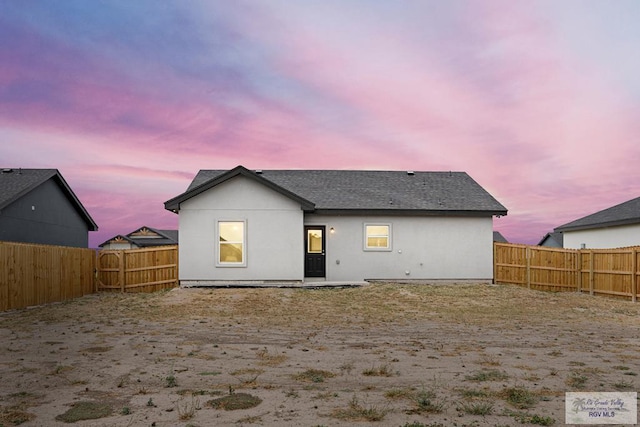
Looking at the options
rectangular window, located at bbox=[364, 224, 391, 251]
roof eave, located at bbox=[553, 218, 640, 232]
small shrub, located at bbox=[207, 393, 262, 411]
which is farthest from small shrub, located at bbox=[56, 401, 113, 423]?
roof eave, located at bbox=[553, 218, 640, 232]

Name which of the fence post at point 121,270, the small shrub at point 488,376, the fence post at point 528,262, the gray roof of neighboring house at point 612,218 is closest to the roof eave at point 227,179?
the fence post at point 121,270

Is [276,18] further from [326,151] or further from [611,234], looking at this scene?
[611,234]

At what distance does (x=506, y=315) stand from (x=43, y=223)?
22665 mm

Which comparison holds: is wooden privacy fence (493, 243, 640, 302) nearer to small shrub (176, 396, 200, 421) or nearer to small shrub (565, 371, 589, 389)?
small shrub (565, 371, 589, 389)

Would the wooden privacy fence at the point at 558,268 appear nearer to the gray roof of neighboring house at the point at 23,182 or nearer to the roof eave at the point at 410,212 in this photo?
the roof eave at the point at 410,212

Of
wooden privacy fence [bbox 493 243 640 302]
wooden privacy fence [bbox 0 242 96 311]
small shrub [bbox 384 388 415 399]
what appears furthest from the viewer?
wooden privacy fence [bbox 493 243 640 302]

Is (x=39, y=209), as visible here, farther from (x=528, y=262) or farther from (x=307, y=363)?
(x=528, y=262)

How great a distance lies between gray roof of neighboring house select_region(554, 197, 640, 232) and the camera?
899 inches

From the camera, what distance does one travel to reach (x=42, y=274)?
16250 millimetres

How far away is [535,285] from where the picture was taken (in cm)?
2095

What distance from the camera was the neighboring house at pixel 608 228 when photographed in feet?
74.6

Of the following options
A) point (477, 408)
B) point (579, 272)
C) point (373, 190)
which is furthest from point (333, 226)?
point (477, 408)

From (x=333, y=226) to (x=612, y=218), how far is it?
50.4ft

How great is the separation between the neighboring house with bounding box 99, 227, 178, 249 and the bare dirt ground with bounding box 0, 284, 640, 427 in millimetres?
39450
